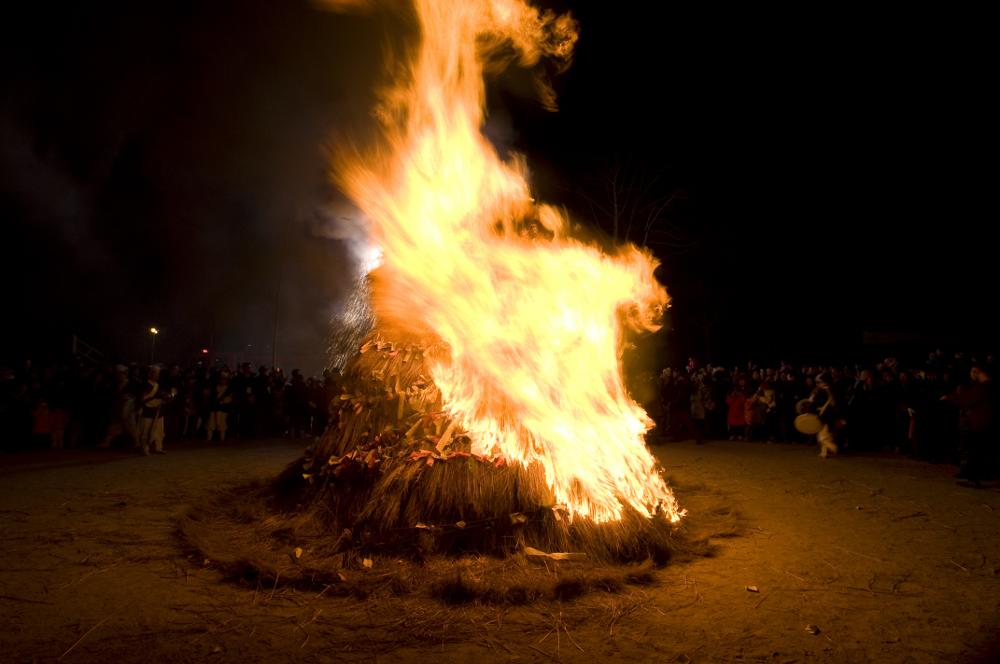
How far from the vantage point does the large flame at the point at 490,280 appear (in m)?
6.98

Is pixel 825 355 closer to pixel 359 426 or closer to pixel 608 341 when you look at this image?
pixel 608 341

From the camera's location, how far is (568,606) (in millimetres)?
4824

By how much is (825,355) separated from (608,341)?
70.5 feet

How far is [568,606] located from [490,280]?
13.2 feet

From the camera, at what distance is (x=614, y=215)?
2622 centimetres

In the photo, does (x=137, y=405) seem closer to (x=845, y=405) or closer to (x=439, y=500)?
(x=439, y=500)

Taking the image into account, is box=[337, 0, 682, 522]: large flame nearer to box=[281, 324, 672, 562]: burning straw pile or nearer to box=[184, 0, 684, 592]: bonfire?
box=[184, 0, 684, 592]: bonfire

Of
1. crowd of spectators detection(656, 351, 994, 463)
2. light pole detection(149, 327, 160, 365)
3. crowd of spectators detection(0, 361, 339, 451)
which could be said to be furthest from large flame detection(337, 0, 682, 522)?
light pole detection(149, 327, 160, 365)

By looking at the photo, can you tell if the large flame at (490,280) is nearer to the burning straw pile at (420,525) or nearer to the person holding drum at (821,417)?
the burning straw pile at (420,525)

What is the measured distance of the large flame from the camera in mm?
6980

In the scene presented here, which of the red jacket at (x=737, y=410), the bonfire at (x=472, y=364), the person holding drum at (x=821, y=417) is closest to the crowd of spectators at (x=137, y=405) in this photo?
the bonfire at (x=472, y=364)

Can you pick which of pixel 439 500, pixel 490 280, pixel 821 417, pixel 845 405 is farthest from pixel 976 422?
pixel 439 500

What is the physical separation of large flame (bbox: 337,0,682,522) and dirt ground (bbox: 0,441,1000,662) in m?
1.58

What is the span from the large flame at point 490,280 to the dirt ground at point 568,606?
1.58m
